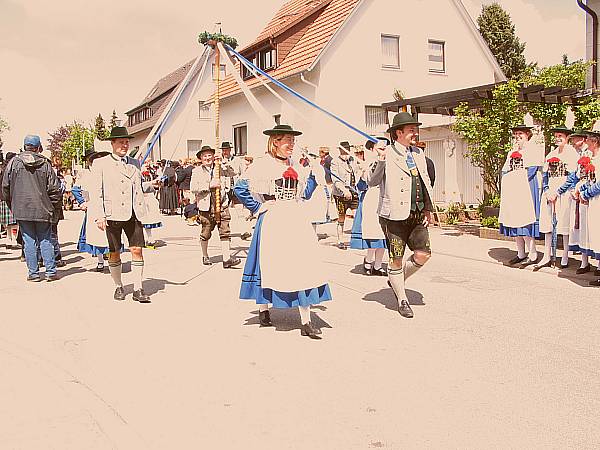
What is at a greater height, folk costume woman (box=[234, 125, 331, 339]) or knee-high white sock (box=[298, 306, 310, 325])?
A: folk costume woman (box=[234, 125, 331, 339])

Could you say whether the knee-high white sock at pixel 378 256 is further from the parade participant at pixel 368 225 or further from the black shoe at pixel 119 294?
the black shoe at pixel 119 294

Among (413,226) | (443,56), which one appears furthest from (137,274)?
(443,56)

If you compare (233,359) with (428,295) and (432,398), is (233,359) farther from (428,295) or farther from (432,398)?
(428,295)

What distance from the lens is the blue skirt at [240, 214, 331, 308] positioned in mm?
6188

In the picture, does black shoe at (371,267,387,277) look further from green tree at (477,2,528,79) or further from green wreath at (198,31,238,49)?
green tree at (477,2,528,79)

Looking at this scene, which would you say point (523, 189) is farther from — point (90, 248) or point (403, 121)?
point (90, 248)

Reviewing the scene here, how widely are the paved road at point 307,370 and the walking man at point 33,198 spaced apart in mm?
935

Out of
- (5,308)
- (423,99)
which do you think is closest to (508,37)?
(423,99)

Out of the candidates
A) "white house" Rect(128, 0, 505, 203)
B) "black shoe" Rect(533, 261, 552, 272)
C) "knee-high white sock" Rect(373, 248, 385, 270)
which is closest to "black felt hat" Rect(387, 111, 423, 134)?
"knee-high white sock" Rect(373, 248, 385, 270)

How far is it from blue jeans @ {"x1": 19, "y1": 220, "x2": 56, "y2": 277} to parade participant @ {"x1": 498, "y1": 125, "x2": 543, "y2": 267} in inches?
278

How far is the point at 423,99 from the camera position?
664 inches

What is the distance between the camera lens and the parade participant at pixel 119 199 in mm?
7684

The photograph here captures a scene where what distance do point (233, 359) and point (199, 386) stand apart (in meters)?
0.71

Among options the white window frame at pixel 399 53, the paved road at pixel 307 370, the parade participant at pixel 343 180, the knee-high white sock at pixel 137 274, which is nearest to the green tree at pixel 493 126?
the parade participant at pixel 343 180
